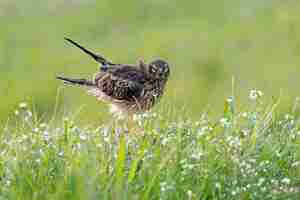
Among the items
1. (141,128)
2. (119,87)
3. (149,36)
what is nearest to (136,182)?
(141,128)

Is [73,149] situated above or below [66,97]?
above

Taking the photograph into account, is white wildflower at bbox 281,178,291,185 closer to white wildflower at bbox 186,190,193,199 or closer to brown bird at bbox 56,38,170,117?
white wildflower at bbox 186,190,193,199

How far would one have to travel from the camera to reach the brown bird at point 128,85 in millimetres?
9656

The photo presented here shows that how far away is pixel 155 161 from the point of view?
258 inches

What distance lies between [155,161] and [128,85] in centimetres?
331

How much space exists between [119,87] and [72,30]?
297 inches

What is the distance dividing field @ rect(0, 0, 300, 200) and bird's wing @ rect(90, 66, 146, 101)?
0.93ft

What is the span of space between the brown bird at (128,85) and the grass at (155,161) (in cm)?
240

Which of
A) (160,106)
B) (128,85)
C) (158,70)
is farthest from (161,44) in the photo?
(160,106)

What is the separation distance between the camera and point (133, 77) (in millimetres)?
10055

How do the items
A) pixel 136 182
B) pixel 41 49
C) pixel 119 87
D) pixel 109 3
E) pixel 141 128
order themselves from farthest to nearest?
pixel 109 3, pixel 41 49, pixel 119 87, pixel 141 128, pixel 136 182

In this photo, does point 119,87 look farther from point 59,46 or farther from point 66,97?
point 59,46

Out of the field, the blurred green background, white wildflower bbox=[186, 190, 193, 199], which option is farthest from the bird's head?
white wildflower bbox=[186, 190, 193, 199]

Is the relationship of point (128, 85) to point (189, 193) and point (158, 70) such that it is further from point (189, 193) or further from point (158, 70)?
point (189, 193)
